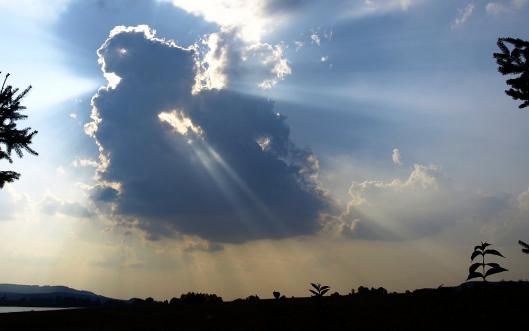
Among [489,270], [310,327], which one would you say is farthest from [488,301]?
[310,327]

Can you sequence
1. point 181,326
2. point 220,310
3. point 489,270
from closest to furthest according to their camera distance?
point 489,270, point 181,326, point 220,310

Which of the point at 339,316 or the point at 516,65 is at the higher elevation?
the point at 516,65

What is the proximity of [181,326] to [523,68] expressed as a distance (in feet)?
39.2

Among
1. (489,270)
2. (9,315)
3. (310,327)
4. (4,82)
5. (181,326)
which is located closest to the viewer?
(489,270)

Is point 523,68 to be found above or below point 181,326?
above

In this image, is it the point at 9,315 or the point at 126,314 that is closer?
the point at 126,314

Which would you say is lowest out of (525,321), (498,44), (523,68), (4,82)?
(525,321)

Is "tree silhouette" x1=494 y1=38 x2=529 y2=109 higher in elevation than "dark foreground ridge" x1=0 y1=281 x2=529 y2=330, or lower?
higher

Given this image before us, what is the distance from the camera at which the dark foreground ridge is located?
11164mm

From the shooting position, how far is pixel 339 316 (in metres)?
12.6

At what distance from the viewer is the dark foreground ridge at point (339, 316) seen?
11.2m

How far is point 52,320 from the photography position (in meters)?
16.7

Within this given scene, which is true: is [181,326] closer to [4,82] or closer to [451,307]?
[451,307]

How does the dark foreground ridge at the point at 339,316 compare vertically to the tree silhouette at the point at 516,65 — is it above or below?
below
